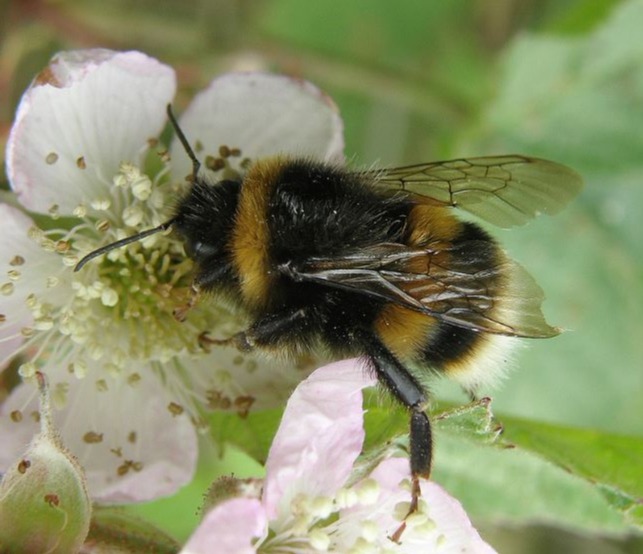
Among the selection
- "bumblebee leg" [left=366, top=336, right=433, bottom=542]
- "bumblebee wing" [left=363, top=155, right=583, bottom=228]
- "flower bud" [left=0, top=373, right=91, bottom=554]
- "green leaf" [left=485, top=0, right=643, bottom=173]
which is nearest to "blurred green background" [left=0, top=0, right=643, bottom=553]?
"green leaf" [left=485, top=0, right=643, bottom=173]

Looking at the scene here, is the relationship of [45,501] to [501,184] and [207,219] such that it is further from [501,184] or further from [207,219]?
[501,184]

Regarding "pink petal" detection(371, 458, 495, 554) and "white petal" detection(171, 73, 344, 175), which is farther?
"white petal" detection(171, 73, 344, 175)

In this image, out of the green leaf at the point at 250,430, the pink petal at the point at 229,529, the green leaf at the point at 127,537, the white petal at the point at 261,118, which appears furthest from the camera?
the white petal at the point at 261,118

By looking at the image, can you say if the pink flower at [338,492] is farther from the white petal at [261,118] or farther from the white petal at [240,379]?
the white petal at [261,118]

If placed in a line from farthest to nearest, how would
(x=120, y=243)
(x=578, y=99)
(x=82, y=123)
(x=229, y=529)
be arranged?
(x=578, y=99), (x=82, y=123), (x=120, y=243), (x=229, y=529)

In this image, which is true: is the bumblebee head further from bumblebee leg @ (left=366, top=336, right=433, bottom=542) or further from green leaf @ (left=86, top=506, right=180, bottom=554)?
green leaf @ (left=86, top=506, right=180, bottom=554)

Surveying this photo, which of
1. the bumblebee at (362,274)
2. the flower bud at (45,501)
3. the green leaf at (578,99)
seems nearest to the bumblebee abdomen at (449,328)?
the bumblebee at (362,274)

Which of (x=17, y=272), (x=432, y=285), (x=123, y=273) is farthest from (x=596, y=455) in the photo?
(x=17, y=272)
